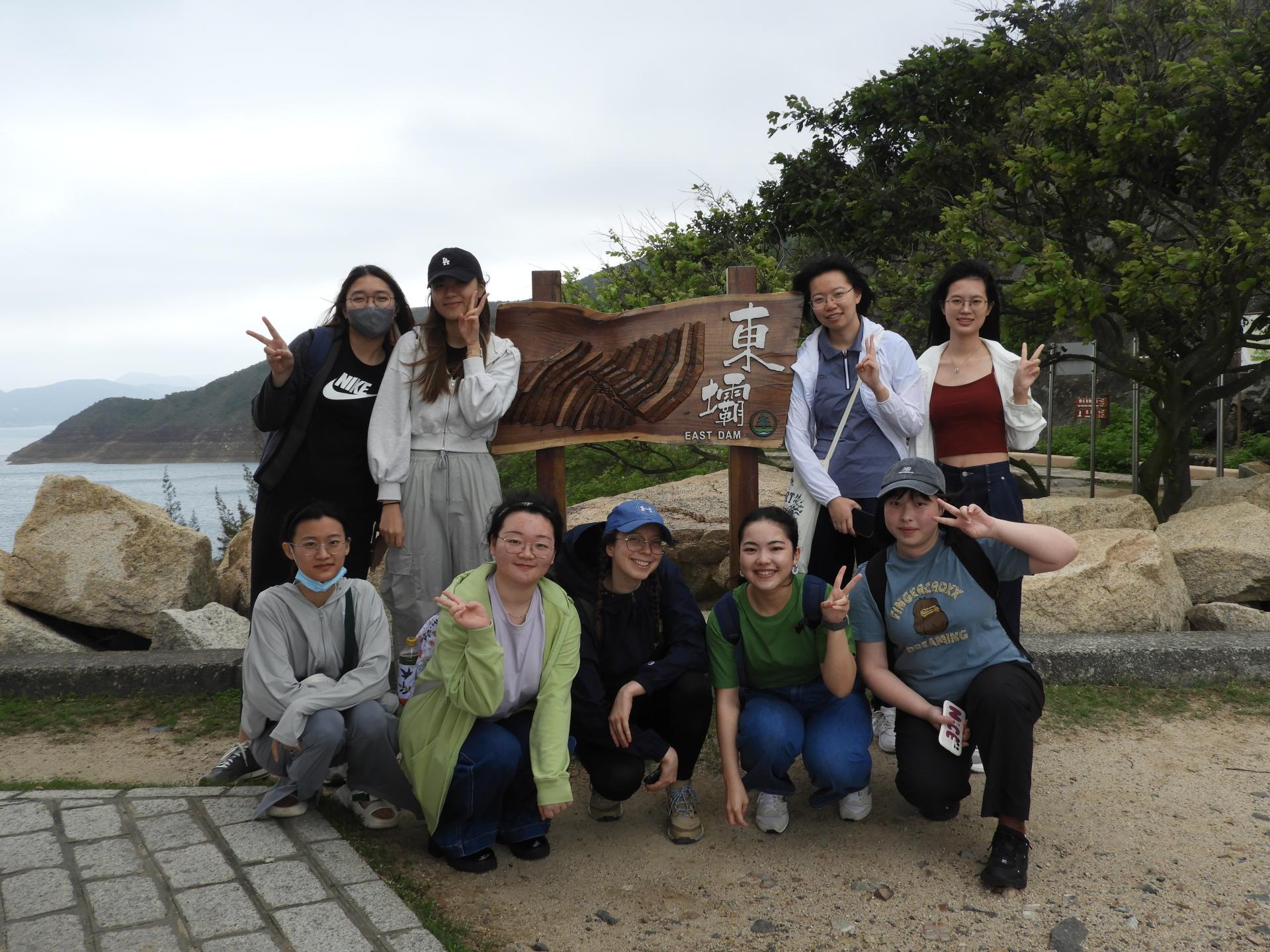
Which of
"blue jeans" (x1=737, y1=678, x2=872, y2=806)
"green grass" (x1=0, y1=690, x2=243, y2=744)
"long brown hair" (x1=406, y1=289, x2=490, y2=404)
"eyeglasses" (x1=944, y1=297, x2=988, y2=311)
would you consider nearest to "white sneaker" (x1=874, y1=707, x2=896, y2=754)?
"blue jeans" (x1=737, y1=678, x2=872, y2=806)

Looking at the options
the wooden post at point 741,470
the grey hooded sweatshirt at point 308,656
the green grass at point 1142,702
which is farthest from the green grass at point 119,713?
the green grass at point 1142,702

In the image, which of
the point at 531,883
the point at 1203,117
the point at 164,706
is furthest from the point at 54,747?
the point at 1203,117

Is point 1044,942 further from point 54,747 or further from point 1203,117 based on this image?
point 1203,117

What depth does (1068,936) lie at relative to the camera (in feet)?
8.79

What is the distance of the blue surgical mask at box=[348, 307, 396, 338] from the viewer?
12.7 feet

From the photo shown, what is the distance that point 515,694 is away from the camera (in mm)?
3172

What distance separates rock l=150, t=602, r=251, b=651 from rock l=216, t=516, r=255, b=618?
1.10 meters

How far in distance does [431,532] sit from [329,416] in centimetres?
65

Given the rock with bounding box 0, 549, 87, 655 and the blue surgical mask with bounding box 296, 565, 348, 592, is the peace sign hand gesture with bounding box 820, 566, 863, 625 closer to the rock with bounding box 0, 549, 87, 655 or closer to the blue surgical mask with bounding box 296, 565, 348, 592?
the blue surgical mask with bounding box 296, 565, 348, 592

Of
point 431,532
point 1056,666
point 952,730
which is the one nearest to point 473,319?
point 431,532

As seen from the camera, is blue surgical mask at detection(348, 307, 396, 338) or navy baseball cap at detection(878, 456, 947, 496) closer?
navy baseball cap at detection(878, 456, 947, 496)

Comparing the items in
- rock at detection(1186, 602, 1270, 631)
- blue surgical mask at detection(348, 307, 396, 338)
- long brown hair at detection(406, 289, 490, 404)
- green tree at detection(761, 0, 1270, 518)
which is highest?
green tree at detection(761, 0, 1270, 518)

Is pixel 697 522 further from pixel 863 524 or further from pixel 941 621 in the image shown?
pixel 941 621

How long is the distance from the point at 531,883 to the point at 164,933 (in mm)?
1068
